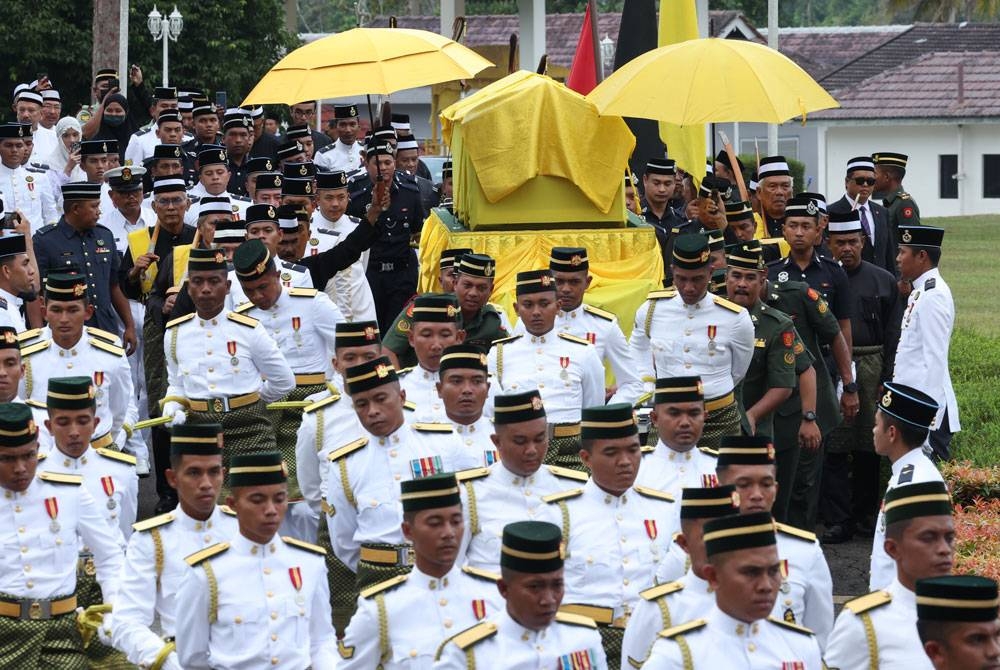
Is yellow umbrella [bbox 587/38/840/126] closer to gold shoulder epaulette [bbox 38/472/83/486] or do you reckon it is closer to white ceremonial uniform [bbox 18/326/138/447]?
white ceremonial uniform [bbox 18/326/138/447]

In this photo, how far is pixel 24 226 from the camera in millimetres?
11945

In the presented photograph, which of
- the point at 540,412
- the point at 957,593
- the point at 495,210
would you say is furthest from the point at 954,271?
the point at 957,593

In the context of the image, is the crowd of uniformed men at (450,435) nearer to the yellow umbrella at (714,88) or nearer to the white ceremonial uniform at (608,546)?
the white ceremonial uniform at (608,546)

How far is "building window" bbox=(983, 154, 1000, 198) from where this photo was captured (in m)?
42.7

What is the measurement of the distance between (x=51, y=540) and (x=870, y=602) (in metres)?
3.55

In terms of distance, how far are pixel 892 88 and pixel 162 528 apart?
A: 38.8 meters

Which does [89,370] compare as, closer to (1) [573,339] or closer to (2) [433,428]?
(2) [433,428]

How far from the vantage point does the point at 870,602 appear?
601 cm

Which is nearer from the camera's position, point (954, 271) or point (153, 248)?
point (153, 248)

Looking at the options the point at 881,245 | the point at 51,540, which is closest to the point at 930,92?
the point at 881,245

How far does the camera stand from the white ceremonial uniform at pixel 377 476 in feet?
26.2

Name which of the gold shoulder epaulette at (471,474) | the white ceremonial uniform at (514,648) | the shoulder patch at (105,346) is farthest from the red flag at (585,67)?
the white ceremonial uniform at (514,648)

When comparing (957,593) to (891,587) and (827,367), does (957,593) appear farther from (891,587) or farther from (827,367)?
(827,367)

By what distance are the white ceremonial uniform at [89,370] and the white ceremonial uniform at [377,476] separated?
220cm
